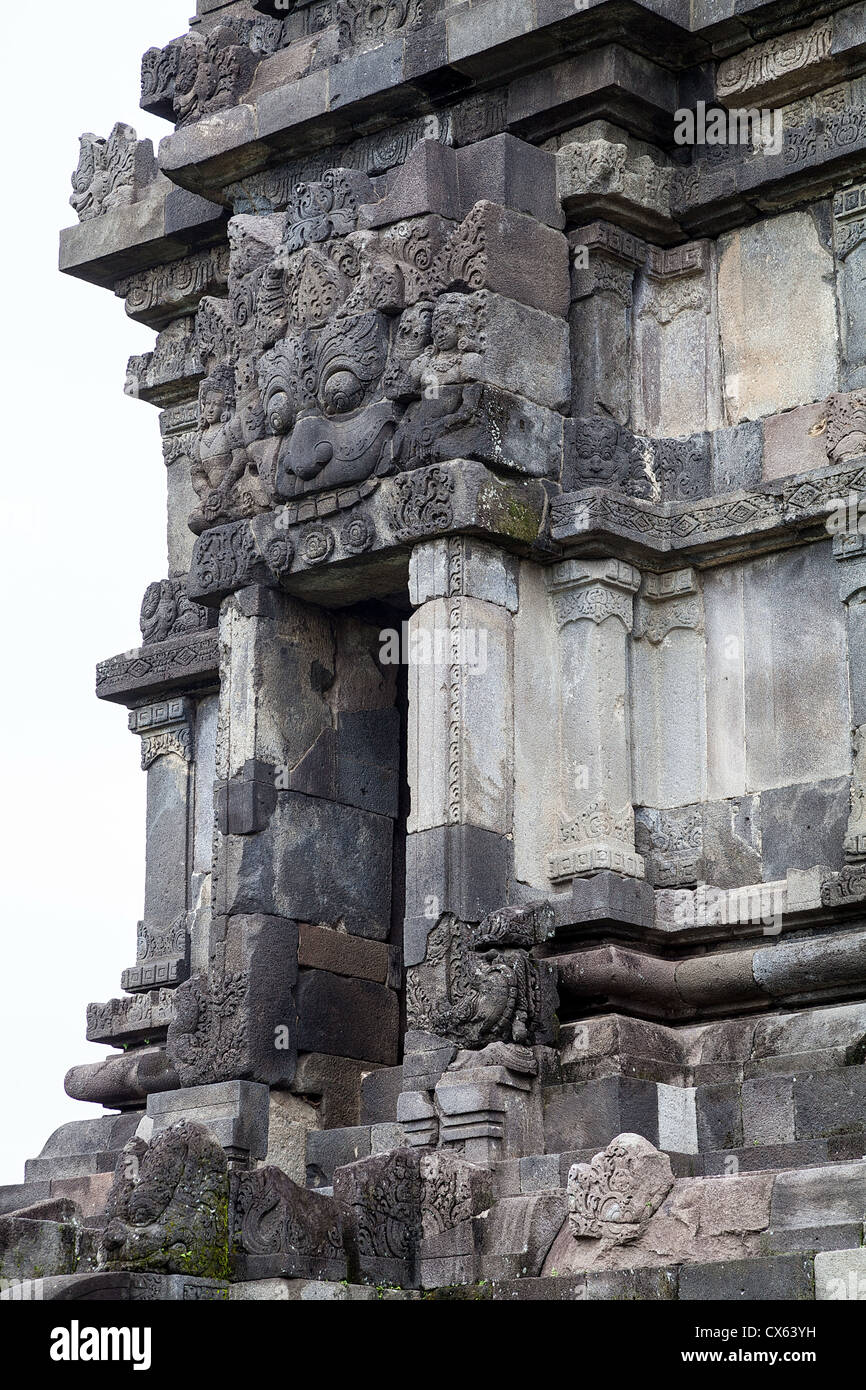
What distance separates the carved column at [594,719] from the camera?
17.6 metres

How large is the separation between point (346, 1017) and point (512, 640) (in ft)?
9.12

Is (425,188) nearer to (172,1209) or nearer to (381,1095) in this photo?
(381,1095)

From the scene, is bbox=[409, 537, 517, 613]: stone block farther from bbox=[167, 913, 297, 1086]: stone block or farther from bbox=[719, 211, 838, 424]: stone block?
bbox=[167, 913, 297, 1086]: stone block

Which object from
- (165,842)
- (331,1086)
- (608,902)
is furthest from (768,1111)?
(165,842)

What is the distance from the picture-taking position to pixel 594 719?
17797mm

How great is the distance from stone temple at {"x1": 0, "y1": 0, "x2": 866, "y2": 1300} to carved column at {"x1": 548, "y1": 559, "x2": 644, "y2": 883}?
1.1 inches

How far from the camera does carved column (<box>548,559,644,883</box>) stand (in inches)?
693

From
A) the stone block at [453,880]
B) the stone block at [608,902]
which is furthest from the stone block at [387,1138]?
the stone block at [608,902]

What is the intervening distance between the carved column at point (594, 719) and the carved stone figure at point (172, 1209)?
323cm

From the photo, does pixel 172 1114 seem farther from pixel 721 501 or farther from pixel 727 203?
pixel 727 203

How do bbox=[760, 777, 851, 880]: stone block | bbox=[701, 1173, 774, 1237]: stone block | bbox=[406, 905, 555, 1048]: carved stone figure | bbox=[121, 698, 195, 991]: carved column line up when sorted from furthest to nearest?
1. bbox=[121, 698, 195, 991]: carved column
2. bbox=[760, 777, 851, 880]: stone block
3. bbox=[406, 905, 555, 1048]: carved stone figure
4. bbox=[701, 1173, 774, 1237]: stone block

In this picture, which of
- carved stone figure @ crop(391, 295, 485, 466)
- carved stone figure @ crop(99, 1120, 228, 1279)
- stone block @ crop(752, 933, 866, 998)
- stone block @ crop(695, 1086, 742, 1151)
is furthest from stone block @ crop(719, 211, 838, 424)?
carved stone figure @ crop(99, 1120, 228, 1279)

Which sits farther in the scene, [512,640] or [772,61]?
[772,61]

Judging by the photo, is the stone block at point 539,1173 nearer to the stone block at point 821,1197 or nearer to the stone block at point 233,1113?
the stone block at point 821,1197
